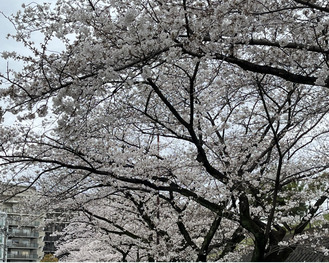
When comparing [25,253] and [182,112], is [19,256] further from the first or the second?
[182,112]

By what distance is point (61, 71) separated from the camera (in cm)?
333

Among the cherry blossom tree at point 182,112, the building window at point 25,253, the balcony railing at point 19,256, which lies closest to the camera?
the cherry blossom tree at point 182,112

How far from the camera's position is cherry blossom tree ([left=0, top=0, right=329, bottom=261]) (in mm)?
3482

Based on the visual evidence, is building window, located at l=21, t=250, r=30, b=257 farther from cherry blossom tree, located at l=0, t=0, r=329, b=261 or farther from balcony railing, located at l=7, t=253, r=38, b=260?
cherry blossom tree, located at l=0, t=0, r=329, b=261

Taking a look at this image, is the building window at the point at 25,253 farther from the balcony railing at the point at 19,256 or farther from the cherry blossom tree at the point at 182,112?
the cherry blossom tree at the point at 182,112

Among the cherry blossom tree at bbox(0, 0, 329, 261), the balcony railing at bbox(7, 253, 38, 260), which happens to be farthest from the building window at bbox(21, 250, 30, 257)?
the cherry blossom tree at bbox(0, 0, 329, 261)

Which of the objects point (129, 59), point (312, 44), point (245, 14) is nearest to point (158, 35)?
point (129, 59)

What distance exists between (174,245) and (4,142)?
→ 196 inches

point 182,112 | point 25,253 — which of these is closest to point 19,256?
point 25,253

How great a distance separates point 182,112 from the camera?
6.17 m

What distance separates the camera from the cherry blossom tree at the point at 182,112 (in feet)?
11.4

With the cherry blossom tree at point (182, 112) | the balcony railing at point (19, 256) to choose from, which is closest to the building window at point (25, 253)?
the balcony railing at point (19, 256)

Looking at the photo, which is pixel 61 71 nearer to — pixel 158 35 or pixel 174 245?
pixel 158 35

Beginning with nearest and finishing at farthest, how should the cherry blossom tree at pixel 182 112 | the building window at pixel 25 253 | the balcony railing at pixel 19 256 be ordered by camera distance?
1. the cherry blossom tree at pixel 182 112
2. the balcony railing at pixel 19 256
3. the building window at pixel 25 253
